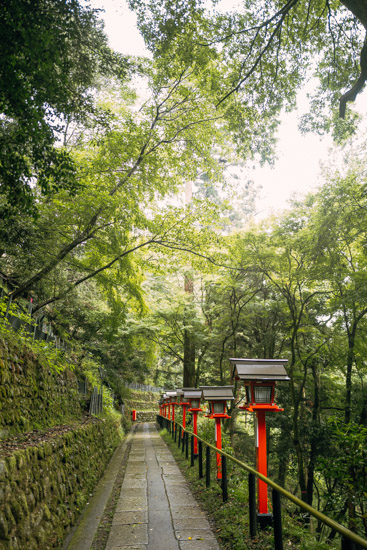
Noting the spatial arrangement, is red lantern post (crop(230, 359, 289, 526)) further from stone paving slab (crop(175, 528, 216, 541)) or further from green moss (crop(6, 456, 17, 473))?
green moss (crop(6, 456, 17, 473))

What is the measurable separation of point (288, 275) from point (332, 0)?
6.73 m

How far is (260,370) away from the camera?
5.11 m

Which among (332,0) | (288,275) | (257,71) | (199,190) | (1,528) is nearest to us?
(1,528)

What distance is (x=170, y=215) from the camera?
1126 cm

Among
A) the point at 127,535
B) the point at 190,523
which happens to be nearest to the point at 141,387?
the point at 190,523

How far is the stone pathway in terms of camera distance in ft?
14.3

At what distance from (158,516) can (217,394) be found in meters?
2.56

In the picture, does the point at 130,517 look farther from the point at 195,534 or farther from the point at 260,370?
the point at 260,370

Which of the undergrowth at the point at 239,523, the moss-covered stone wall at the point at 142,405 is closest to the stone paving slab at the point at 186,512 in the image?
the undergrowth at the point at 239,523

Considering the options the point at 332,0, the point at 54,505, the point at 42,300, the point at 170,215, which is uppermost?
the point at 332,0

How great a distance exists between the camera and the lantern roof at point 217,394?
730 centimetres

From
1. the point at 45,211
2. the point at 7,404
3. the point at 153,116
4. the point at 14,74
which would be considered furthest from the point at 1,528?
the point at 153,116

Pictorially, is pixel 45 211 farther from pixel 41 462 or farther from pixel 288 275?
pixel 288 275

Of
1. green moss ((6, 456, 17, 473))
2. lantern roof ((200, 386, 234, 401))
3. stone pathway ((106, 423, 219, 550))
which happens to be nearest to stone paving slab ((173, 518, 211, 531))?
stone pathway ((106, 423, 219, 550))
